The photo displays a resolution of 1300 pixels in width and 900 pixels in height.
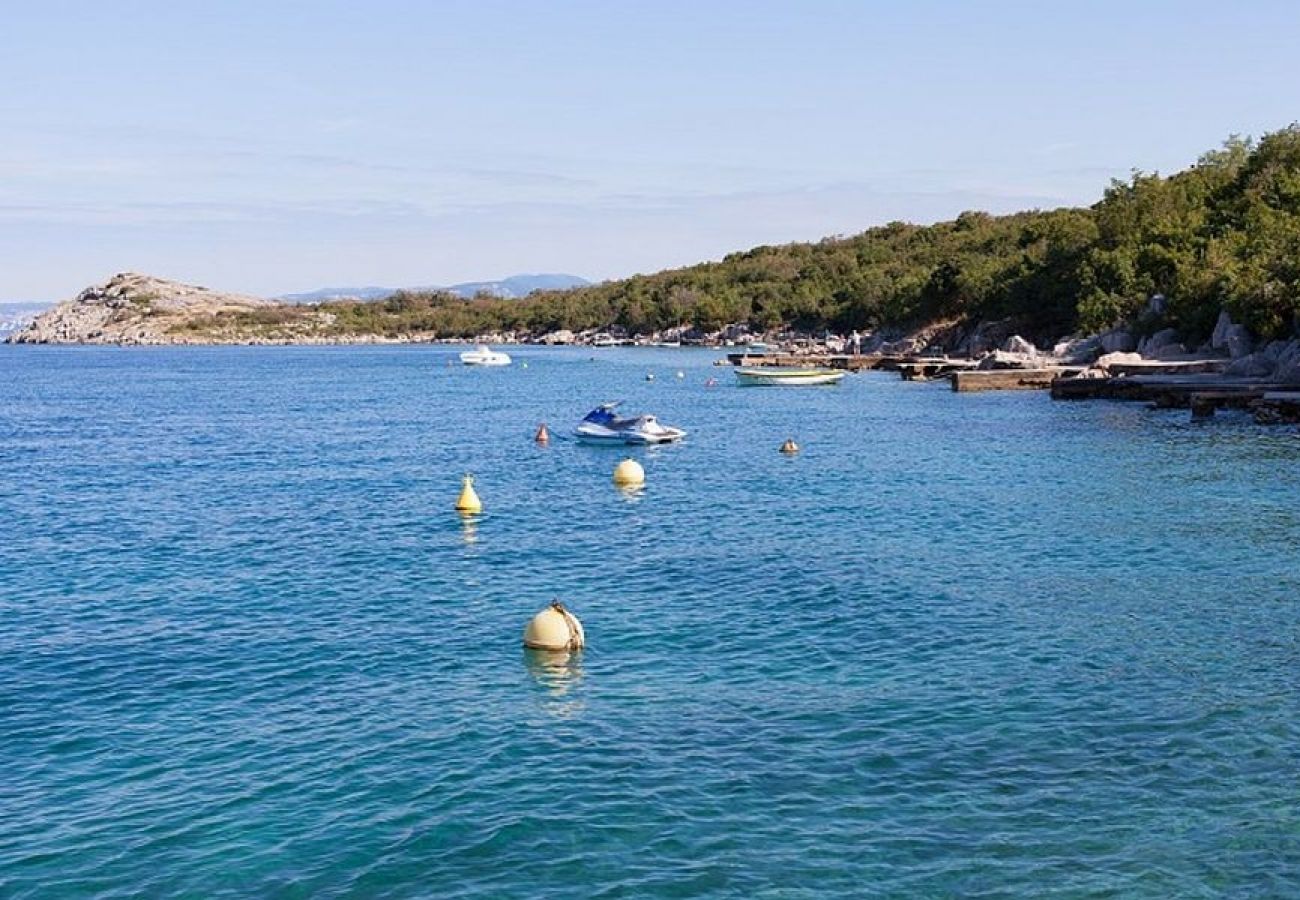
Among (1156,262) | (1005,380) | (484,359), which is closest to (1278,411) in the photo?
(1005,380)

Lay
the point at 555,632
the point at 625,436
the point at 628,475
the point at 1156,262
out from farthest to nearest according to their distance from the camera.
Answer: the point at 1156,262 < the point at 625,436 < the point at 628,475 < the point at 555,632

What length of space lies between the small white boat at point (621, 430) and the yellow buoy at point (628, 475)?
43.1 feet

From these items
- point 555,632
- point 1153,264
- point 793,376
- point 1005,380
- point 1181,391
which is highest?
point 1153,264

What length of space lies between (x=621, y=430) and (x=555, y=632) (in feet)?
127

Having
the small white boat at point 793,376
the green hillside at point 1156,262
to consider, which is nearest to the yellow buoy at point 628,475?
the green hillside at point 1156,262

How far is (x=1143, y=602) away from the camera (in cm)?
2606

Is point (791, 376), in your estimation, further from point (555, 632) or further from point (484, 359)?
point (555, 632)

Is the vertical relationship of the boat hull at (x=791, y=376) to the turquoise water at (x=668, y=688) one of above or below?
above

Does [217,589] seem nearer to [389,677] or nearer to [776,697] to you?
[389,677]

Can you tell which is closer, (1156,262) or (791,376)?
(791,376)

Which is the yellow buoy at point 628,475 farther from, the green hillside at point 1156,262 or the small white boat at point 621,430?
the green hillside at point 1156,262

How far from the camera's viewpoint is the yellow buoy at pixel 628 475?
46469 mm

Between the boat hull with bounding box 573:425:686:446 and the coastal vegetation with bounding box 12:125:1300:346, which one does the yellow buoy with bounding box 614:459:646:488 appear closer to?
the boat hull with bounding box 573:425:686:446

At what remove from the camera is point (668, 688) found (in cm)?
2070
